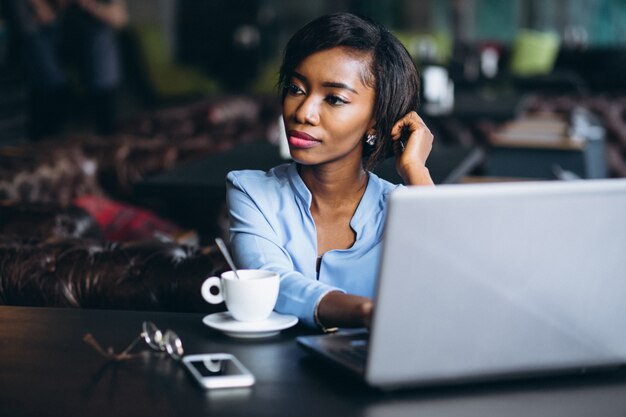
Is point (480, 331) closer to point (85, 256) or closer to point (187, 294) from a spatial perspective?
point (187, 294)

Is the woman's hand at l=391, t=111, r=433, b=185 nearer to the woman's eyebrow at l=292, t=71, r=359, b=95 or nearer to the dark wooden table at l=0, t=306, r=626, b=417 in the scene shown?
the woman's eyebrow at l=292, t=71, r=359, b=95

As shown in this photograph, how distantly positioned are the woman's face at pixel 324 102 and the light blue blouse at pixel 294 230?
0.32 ft

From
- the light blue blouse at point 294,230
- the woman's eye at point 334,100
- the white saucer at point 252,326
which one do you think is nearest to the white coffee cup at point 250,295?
the white saucer at point 252,326

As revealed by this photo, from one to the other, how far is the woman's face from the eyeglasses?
33 centimetres

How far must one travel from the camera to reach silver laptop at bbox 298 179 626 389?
1.03 m

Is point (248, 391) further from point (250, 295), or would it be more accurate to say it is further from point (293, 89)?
point (293, 89)

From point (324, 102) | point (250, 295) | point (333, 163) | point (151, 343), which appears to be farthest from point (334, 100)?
point (151, 343)

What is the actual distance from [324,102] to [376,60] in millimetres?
111

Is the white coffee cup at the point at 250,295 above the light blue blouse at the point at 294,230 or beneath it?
beneath

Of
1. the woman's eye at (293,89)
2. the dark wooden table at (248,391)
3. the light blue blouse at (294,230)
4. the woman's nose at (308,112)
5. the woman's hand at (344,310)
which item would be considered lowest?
the dark wooden table at (248,391)

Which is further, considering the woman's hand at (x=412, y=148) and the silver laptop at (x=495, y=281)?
the woman's hand at (x=412, y=148)

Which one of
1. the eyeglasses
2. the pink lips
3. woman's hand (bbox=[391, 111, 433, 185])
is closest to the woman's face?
the pink lips

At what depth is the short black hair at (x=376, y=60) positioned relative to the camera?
1448mm

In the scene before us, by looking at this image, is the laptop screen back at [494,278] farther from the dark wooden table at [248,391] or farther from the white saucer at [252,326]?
the white saucer at [252,326]
